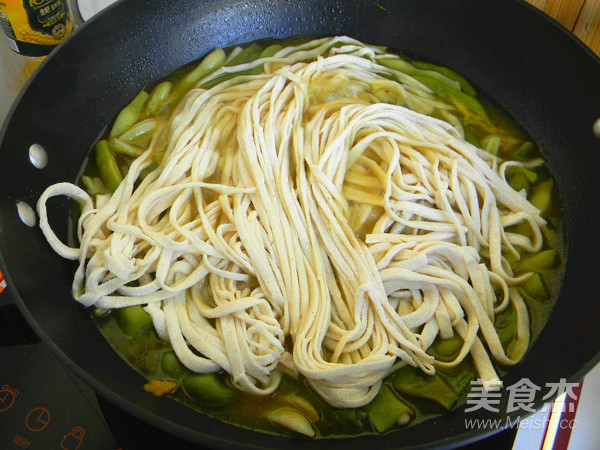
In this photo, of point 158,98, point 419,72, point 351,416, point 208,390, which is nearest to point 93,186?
point 158,98

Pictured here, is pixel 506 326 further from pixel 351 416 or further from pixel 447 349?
pixel 351 416

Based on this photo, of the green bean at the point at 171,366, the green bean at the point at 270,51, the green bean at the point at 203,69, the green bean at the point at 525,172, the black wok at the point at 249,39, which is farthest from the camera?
the green bean at the point at 270,51

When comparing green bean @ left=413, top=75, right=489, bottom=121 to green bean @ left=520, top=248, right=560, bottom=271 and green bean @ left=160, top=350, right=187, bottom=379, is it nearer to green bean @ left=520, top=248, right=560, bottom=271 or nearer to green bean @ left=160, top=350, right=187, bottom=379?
green bean @ left=520, top=248, right=560, bottom=271

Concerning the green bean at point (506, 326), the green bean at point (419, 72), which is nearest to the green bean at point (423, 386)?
the green bean at point (506, 326)

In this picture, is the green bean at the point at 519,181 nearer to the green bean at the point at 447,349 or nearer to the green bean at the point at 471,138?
the green bean at the point at 471,138

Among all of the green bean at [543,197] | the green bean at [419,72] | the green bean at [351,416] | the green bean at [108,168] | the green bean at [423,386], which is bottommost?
the green bean at [351,416]

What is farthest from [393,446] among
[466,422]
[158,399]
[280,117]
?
[280,117]
